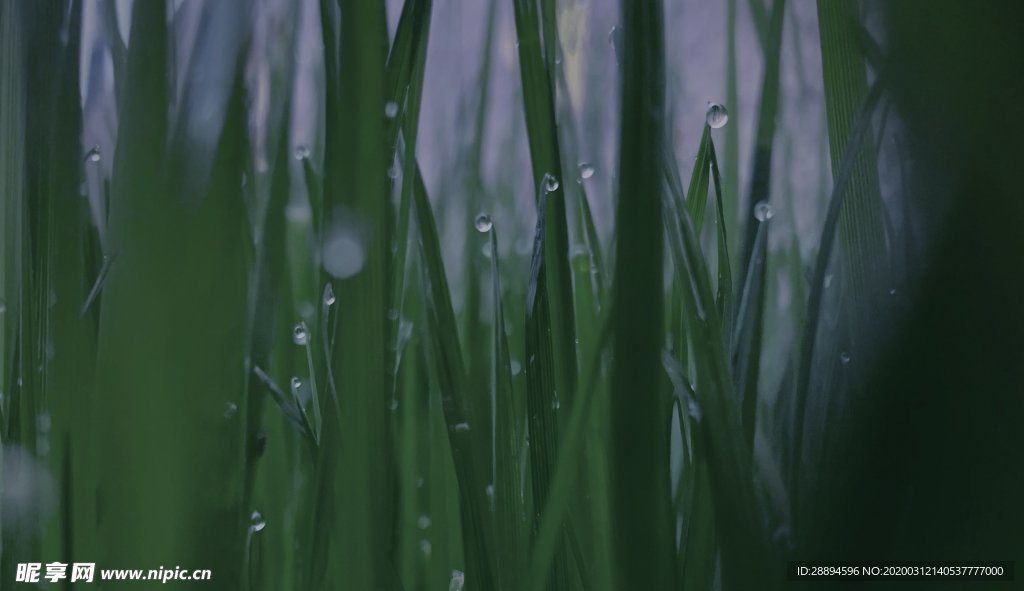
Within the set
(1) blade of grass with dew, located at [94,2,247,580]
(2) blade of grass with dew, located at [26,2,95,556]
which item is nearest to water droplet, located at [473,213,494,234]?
(1) blade of grass with dew, located at [94,2,247,580]

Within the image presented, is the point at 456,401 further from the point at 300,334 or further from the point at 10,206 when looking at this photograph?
the point at 10,206

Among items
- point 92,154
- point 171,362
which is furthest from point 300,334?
point 92,154

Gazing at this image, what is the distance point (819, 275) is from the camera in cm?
42

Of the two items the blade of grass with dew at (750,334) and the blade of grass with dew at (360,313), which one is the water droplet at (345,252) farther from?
the blade of grass with dew at (750,334)

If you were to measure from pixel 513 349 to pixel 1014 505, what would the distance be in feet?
1.13

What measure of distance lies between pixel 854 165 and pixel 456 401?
30cm

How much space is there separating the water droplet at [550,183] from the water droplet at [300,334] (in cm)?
18

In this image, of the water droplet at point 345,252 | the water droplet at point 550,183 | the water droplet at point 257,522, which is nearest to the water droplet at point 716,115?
the water droplet at point 550,183

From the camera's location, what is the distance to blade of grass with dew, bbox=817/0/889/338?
1.40 feet

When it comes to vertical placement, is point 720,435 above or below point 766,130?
below

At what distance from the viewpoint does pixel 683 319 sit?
1.39 feet

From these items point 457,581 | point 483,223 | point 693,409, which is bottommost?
point 457,581

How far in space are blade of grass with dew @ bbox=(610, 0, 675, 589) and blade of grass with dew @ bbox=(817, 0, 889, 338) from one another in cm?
15

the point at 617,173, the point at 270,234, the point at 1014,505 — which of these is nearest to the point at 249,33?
the point at 270,234
